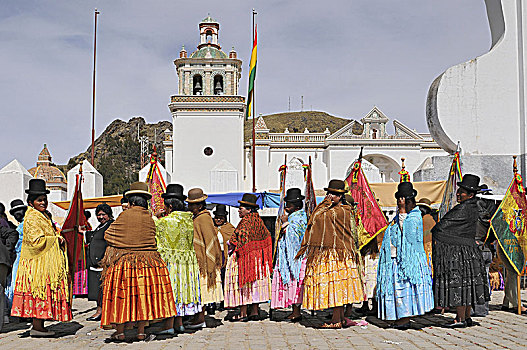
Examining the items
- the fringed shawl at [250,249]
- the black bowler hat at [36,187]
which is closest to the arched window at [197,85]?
the fringed shawl at [250,249]

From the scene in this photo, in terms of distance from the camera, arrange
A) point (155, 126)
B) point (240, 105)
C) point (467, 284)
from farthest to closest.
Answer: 1. point (155, 126)
2. point (240, 105)
3. point (467, 284)

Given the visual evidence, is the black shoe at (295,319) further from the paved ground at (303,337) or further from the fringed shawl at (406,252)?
the fringed shawl at (406,252)

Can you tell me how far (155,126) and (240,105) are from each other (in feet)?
241

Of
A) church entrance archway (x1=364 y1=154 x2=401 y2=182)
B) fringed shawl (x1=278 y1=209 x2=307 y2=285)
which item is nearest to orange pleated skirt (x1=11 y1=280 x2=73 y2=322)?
fringed shawl (x1=278 y1=209 x2=307 y2=285)

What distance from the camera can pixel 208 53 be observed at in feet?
96.6

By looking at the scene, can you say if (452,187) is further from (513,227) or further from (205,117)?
(205,117)

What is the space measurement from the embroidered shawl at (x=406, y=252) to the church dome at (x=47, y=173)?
1691cm

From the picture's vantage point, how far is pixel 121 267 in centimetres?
517

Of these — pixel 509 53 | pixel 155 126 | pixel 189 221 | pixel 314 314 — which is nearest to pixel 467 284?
pixel 314 314

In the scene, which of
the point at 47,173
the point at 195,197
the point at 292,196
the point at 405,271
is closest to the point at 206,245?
the point at 195,197

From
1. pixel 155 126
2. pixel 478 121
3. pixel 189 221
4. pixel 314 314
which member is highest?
pixel 155 126

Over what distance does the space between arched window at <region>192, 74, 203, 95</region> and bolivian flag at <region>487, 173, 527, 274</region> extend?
78.0 ft

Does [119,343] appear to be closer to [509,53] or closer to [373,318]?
[373,318]

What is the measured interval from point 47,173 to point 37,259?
19.4m
